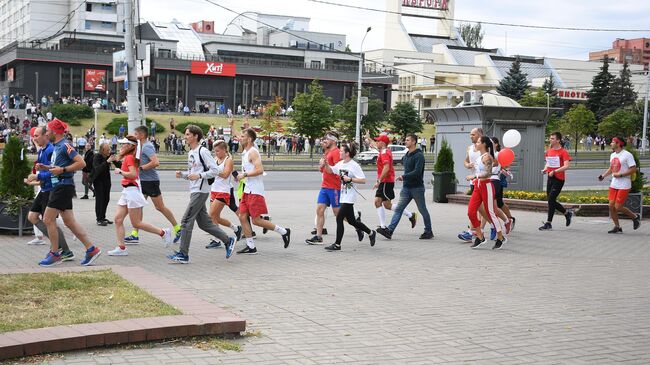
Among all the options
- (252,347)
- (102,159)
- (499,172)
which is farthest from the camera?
(102,159)

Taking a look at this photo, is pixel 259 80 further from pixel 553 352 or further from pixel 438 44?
pixel 553 352

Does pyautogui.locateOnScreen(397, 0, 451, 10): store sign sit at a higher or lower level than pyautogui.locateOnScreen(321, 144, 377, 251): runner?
higher

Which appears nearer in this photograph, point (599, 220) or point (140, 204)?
point (140, 204)

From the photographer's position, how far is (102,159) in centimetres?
1491

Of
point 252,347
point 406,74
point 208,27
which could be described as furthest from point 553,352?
point 208,27

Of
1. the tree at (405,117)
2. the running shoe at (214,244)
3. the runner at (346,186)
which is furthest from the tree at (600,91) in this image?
the running shoe at (214,244)

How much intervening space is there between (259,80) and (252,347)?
78842mm

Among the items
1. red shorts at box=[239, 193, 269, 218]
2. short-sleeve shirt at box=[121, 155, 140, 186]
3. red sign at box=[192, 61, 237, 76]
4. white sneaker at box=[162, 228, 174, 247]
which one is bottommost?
white sneaker at box=[162, 228, 174, 247]

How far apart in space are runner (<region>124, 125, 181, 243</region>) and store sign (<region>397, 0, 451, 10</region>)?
297 ft

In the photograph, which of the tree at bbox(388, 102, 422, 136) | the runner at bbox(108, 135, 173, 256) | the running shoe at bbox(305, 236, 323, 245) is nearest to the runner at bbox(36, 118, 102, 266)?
the runner at bbox(108, 135, 173, 256)

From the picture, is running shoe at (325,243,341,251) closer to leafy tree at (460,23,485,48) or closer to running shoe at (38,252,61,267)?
running shoe at (38,252,61,267)

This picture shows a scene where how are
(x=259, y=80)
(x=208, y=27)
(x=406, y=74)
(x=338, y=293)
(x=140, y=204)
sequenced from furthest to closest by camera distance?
(x=208, y=27) < (x=406, y=74) < (x=259, y=80) < (x=140, y=204) < (x=338, y=293)

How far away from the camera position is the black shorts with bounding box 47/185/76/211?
32.1 ft

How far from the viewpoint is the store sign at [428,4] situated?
10025cm
